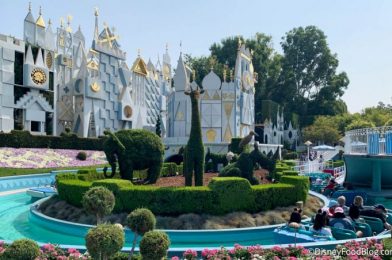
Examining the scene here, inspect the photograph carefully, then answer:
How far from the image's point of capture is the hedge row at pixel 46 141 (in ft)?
115

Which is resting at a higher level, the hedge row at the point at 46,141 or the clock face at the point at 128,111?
the clock face at the point at 128,111

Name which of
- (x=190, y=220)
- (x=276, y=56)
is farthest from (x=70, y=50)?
(x=190, y=220)

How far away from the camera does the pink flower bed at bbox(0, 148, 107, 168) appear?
3181cm

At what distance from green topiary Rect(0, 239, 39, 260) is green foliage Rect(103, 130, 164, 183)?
1091 centimetres

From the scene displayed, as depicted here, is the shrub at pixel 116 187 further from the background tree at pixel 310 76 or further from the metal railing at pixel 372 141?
the background tree at pixel 310 76

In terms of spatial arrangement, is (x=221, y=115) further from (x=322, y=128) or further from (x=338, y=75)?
(x=338, y=75)

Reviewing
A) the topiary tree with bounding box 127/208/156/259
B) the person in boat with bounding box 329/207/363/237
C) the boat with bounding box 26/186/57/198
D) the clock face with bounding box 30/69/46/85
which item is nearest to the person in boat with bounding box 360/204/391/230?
the person in boat with bounding box 329/207/363/237

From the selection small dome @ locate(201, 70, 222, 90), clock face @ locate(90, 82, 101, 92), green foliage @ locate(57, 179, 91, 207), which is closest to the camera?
green foliage @ locate(57, 179, 91, 207)

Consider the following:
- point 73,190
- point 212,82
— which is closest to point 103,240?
point 73,190

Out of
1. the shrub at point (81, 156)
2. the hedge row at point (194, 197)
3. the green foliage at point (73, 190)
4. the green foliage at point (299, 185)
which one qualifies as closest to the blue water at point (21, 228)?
the green foliage at point (73, 190)

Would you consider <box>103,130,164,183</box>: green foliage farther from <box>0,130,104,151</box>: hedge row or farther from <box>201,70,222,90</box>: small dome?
<box>201,70,222,90</box>: small dome

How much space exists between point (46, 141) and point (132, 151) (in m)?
24.1

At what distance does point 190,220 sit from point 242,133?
33898mm

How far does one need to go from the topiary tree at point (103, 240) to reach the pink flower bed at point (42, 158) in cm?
2843
